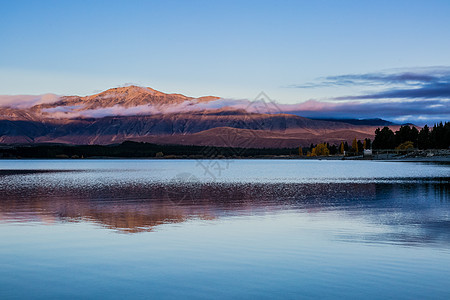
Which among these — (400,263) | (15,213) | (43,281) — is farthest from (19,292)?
(15,213)

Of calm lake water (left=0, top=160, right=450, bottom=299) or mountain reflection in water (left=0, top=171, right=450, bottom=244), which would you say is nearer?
calm lake water (left=0, top=160, right=450, bottom=299)

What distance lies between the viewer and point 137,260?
58.3 ft

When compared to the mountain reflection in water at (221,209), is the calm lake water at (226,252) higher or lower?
higher

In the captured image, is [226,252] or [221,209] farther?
[221,209]

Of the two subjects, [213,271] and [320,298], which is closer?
[320,298]

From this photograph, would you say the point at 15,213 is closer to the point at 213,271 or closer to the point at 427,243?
the point at 213,271

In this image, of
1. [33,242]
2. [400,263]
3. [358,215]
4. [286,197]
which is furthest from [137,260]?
[286,197]

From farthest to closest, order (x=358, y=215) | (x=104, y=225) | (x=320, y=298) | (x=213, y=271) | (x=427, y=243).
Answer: (x=358, y=215) → (x=104, y=225) → (x=427, y=243) → (x=213, y=271) → (x=320, y=298)

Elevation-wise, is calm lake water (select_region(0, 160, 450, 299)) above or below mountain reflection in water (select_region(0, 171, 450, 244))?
above

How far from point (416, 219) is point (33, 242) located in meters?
20.1

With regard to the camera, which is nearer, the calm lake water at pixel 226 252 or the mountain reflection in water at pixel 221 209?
the calm lake water at pixel 226 252

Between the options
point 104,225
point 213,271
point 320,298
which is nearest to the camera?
point 320,298

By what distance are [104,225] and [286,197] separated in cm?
2119

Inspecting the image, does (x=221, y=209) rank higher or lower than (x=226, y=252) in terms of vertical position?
lower
